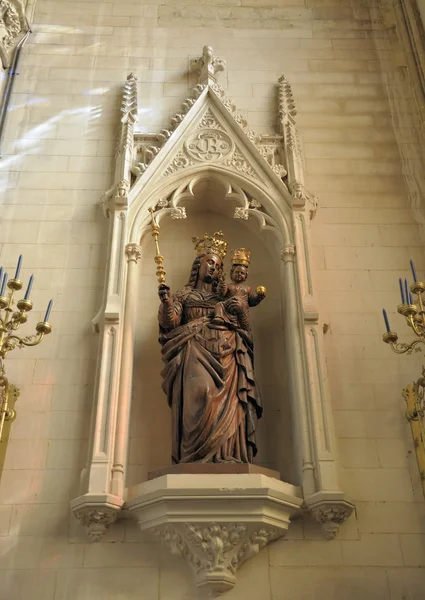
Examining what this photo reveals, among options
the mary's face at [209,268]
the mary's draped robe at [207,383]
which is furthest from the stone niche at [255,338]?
the mary's face at [209,268]

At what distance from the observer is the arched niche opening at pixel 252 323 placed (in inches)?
217

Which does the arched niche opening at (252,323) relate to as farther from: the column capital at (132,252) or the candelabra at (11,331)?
the candelabra at (11,331)

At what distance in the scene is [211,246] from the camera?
6031 mm

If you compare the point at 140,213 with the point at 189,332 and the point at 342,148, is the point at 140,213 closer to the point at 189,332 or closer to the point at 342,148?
the point at 189,332

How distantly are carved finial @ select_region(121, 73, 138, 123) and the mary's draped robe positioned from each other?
2438 millimetres

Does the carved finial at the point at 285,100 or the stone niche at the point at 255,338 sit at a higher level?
the carved finial at the point at 285,100

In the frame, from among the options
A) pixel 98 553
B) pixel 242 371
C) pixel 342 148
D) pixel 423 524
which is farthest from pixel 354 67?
pixel 98 553

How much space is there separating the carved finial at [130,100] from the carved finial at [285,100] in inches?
63.4

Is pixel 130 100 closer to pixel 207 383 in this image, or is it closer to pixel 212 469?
pixel 207 383

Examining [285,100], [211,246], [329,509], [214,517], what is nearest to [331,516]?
[329,509]

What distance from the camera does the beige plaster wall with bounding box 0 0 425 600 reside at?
15.5 feet

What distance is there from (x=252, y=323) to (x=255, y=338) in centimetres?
17

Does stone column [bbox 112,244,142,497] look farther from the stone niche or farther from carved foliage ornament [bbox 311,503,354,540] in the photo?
carved foliage ornament [bbox 311,503,354,540]

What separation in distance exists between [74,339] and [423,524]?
10.8 ft
